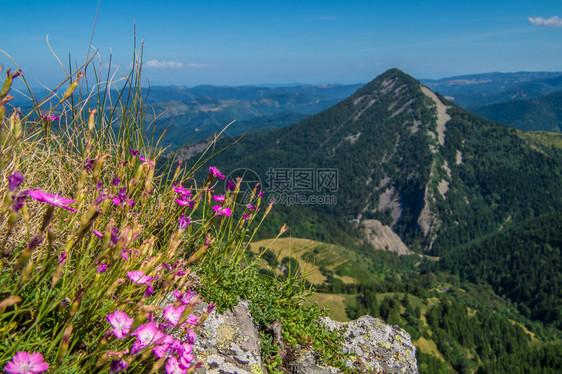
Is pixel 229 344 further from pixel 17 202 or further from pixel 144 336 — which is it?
pixel 17 202

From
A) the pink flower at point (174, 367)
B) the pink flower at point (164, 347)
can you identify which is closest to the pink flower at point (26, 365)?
the pink flower at point (164, 347)

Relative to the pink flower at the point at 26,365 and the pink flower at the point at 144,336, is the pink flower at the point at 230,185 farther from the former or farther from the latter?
the pink flower at the point at 26,365

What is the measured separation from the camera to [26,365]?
1231mm

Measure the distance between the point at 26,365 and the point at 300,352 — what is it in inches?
113

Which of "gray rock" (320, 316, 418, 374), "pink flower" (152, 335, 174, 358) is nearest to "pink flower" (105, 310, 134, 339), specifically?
"pink flower" (152, 335, 174, 358)

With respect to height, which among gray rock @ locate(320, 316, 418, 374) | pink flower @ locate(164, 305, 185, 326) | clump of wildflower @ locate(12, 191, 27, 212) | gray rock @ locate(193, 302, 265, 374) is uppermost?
clump of wildflower @ locate(12, 191, 27, 212)

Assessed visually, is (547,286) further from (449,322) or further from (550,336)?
(449,322)

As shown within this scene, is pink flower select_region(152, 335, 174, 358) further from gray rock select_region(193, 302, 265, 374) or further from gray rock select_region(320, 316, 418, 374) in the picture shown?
gray rock select_region(320, 316, 418, 374)

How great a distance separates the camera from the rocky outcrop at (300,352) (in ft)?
9.55

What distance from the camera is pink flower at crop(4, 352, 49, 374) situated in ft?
3.92

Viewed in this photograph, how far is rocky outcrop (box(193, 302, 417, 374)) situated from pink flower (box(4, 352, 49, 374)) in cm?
162

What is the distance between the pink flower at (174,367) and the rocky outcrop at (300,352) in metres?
0.85

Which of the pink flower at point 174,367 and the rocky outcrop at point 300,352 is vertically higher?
the pink flower at point 174,367

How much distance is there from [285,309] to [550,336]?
555 feet
